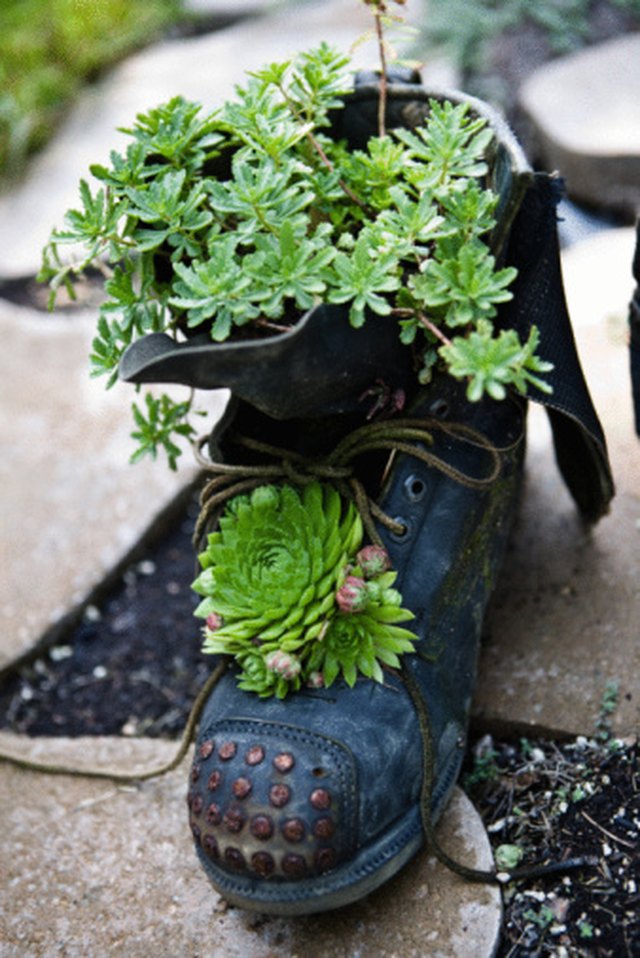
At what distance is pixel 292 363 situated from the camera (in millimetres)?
1211

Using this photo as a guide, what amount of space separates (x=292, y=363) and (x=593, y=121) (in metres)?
2.01

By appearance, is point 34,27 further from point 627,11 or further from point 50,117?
point 627,11

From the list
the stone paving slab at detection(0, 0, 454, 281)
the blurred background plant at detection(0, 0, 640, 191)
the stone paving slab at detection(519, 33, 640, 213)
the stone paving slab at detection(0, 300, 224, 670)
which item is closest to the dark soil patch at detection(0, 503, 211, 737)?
the stone paving slab at detection(0, 300, 224, 670)

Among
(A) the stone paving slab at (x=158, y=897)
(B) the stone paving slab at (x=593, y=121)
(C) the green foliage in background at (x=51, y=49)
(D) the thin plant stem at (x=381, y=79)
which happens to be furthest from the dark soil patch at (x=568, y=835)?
(C) the green foliage in background at (x=51, y=49)

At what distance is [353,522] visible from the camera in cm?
137

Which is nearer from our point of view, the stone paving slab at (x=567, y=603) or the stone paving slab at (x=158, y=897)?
the stone paving slab at (x=158, y=897)

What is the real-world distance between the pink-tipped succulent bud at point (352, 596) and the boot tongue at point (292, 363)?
21cm

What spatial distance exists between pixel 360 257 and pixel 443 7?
9.37ft

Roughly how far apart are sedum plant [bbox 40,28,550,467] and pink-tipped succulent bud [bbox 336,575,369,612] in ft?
0.89

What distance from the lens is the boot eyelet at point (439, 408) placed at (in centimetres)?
139

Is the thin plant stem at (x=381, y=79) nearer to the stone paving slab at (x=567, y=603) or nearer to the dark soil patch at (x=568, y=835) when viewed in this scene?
the stone paving slab at (x=567, y=603)

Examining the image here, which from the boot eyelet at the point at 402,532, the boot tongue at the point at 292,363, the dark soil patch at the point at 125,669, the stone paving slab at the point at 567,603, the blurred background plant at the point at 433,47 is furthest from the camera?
the blurred background plant at the point at 433,47

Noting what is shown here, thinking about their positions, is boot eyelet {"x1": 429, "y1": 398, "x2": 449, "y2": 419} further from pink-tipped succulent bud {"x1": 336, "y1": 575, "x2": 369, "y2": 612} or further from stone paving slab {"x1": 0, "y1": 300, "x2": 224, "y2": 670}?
stone paving slab {"x1": 0, "y1": 300, "x2": 224, "y2": 670}

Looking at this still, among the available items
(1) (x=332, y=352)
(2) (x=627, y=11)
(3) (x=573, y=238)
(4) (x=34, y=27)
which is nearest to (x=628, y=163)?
(3) (x=573, y=238)
